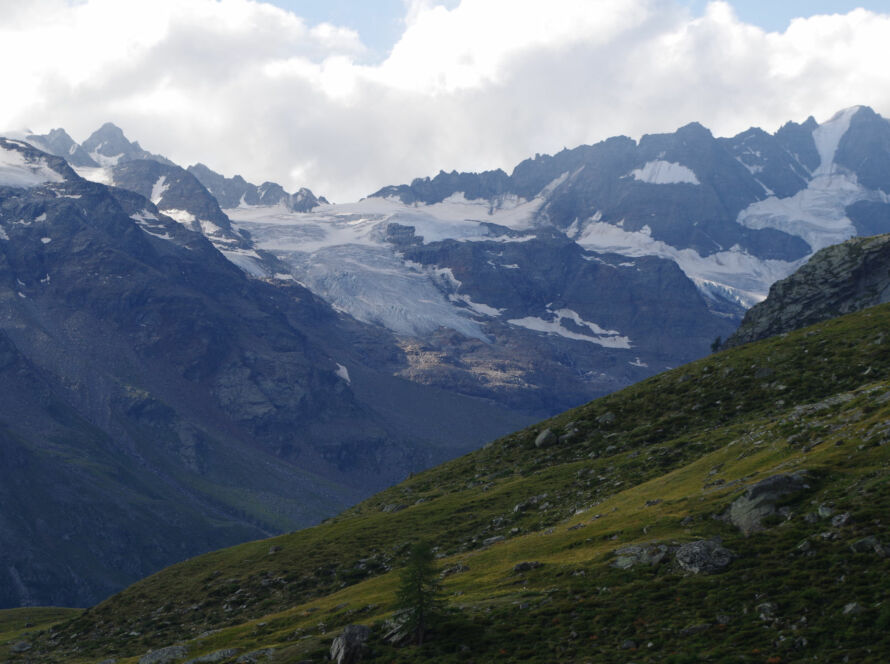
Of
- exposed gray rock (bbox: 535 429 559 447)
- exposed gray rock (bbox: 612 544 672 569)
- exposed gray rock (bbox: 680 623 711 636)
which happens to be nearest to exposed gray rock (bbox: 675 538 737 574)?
exposed gray rock (bbox: 612 544 672 569)

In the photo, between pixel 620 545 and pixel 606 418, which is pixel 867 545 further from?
pixel 606 418

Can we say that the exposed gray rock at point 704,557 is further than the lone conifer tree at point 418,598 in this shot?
No

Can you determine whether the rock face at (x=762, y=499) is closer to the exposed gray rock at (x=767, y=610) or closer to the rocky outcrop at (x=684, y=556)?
the rocky outcrop at (x=684, y=556)

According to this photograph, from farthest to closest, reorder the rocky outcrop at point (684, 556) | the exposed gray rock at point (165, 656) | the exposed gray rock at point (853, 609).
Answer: the exposed gray rock at point (165, 656) → the rocky outcrop at point (684, 556) → the exposed gray rock at point (853, 609)

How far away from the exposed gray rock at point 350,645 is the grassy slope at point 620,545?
856 mm

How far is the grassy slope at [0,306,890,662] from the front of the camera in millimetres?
40875

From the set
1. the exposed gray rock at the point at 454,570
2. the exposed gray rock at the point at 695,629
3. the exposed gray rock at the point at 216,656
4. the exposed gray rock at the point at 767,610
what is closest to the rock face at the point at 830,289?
the exposed gray rock at the point at 454,570

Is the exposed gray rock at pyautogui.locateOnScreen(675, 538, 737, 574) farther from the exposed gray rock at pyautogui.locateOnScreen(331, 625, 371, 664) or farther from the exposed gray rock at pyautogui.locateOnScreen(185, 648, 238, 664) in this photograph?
the exposed gray rock at pyautogui.locateOnScreen(185, 648, 238, 664)

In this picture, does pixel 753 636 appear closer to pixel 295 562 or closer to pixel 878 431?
pixel 878 431

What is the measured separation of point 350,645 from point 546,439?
5300 cm

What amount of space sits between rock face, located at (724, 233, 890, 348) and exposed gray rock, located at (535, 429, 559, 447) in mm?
60678

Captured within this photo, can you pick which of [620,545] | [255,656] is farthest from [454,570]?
Answer: [255,656]

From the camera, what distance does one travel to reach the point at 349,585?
2931 inches

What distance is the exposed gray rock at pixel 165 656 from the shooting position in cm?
6097
